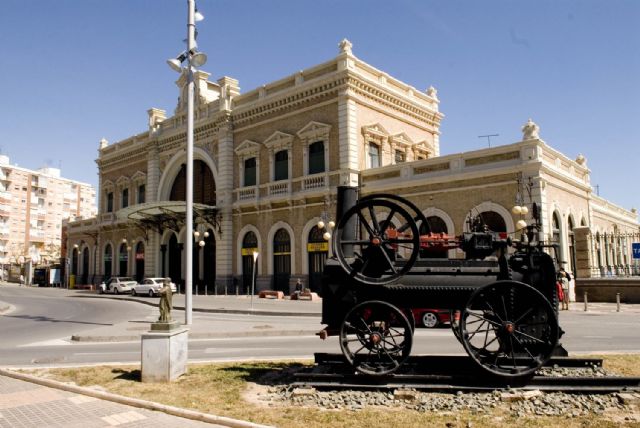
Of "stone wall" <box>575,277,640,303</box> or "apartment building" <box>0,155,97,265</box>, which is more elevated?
"apartment building" <box>0,155,97,265</box>

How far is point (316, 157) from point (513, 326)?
74.5 ft

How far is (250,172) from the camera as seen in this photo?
107ft

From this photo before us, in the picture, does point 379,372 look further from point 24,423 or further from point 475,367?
point 24,423

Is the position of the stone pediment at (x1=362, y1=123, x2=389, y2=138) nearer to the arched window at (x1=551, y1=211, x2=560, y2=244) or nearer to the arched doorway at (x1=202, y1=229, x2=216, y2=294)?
the arched window at (x1=551, y1=211, x2=560, y2=244)

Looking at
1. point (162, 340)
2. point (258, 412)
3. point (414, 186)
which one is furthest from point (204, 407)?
point (414, 186)

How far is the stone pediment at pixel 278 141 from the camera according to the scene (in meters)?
30.0

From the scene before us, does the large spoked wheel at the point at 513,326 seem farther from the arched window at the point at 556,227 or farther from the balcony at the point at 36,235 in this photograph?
the balcony at the point at 36,235

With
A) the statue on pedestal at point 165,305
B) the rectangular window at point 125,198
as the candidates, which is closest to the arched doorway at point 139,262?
the rectangular window at point 125,198

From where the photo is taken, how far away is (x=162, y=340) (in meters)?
7.69

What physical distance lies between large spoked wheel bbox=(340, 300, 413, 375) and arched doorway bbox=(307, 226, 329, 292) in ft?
67.6

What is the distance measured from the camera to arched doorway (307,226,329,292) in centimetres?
2810

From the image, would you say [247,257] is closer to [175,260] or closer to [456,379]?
[175,260]

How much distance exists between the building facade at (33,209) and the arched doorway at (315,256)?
60.4 metres

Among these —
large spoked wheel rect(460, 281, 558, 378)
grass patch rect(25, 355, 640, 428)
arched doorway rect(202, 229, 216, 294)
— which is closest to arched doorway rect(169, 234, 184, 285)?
arched doorway rect(202, 229, 216, 294)
